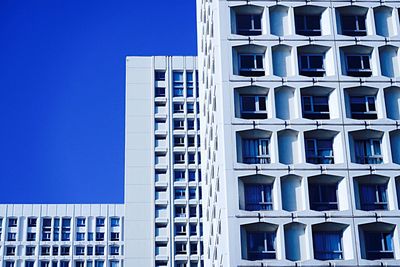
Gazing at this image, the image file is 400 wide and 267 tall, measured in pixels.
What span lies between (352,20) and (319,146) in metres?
8.87

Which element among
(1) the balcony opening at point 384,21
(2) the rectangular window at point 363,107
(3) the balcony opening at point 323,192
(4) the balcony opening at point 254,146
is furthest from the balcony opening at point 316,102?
(1) the balcony opening at point 384,21

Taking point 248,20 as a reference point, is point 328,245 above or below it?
below

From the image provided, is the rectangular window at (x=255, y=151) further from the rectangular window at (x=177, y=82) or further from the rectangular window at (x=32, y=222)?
the rectangular window at (x=32, y=222)

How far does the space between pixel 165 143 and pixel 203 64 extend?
3337 cm

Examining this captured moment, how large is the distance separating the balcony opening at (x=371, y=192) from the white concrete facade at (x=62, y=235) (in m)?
69.0

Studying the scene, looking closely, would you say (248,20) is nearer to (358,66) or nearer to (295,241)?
(358,66)

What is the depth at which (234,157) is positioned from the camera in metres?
47.0

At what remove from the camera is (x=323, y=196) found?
1861 inches

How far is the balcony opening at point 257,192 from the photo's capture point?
4653 centimetres

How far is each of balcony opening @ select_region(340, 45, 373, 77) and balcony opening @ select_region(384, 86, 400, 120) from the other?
1726 mm

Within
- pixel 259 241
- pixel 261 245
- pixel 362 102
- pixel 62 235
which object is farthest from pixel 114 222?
A: pixel 261 245

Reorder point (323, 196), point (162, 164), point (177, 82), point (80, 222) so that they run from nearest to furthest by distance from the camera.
Answer: 1. point (323, 196)
2. point (162, 164)
3. point (177, 82)
4. point (80, 222)

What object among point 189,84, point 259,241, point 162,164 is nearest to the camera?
point 259,241

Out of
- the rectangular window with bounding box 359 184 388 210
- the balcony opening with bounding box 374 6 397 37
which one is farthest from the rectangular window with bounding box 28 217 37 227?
the rectangular window with bounding box 359 184 388 210
